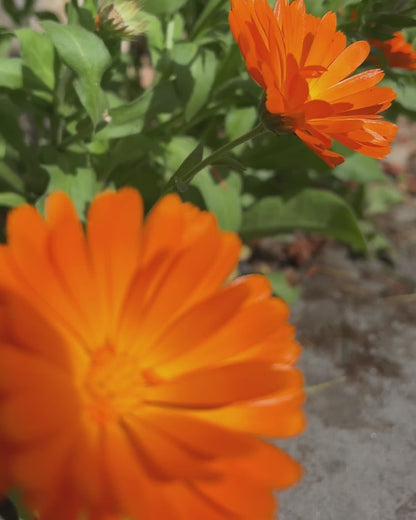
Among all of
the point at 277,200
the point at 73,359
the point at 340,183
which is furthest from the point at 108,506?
the point at 340,183

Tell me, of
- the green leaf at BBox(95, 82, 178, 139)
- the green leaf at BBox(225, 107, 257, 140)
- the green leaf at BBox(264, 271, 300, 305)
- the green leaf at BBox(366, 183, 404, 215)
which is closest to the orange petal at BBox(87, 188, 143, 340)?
the green leaf at BBox(95, 82, 178, 139)

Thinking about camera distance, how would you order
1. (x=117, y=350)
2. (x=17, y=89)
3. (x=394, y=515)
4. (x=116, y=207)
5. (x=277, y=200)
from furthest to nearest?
1. (x=277, y=200)
2. (x=17, y=89)
3. (x=394, y=515)
4. (x=117, y=350)
5. (x=116, y=207)

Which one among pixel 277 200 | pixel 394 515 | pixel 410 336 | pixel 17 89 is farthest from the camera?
pixel 410 336

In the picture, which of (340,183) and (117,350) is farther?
(340,183)

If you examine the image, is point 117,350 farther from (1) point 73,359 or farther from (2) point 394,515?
(2) point 394,515

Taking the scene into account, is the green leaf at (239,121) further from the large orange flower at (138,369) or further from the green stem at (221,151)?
the large orange flower at (138,369)

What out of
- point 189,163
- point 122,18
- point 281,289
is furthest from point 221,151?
point 281,289

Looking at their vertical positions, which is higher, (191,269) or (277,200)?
(191,269)

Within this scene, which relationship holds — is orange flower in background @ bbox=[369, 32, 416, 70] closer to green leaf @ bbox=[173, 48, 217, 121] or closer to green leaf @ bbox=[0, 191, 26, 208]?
green leaf @ bbox=[173, 48, 217, 121]
